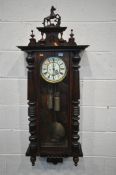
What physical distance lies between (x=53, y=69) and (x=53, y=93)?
0.53 feet

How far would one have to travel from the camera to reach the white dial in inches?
58.5

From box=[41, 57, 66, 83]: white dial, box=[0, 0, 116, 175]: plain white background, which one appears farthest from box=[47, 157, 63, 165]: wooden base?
box=[41, 57, 66, 83]: white dial

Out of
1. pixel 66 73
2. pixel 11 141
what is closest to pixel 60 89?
pixel 66 73

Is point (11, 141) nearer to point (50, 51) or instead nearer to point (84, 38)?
point (50, 51)

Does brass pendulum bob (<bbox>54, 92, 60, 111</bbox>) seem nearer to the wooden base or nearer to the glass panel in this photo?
the glass panel

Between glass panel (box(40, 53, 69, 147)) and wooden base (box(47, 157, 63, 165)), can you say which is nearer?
glass panel (box(40, 53, 69, 147))

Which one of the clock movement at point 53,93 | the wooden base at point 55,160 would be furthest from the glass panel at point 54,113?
the wooden base at point 55,160

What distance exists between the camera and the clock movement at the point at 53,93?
1479 mm

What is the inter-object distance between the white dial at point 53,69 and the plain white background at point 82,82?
8.0 inches

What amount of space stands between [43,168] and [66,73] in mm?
751

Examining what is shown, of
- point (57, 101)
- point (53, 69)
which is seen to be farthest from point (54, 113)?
point (53, 69)

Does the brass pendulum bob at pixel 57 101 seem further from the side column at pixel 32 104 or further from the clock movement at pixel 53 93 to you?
the side column at pixel 32 104

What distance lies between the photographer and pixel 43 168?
5.60 ft

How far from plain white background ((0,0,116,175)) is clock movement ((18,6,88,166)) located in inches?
5.7
